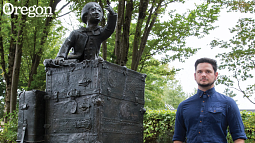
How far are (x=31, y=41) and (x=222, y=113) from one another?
1084 cm

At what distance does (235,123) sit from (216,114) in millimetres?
205

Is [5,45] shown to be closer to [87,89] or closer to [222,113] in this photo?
[87,89]

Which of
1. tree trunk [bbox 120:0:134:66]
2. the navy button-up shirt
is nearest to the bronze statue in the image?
the navy button-up shirt

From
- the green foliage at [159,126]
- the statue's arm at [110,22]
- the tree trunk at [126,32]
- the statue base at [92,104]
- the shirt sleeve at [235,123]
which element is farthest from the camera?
the tree trunk at [126,32]

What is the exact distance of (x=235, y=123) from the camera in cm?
278

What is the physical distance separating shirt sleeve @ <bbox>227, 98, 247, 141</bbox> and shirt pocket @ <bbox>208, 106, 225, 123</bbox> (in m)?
0.09

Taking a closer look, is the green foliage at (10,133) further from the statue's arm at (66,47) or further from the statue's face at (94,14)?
the statue's face at (94,14)

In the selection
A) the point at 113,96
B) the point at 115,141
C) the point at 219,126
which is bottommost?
the point at 115,141

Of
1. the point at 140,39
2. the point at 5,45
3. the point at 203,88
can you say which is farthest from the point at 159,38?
the point at 203,88

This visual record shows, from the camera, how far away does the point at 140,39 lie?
10.6m

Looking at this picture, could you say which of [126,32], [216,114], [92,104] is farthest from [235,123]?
[126,32]

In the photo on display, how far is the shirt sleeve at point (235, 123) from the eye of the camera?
2.73 meters

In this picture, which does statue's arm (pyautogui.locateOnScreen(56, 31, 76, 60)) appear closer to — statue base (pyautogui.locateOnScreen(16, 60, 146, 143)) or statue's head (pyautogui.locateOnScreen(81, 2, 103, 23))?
statue base (pyautogui.locateOnScreen(16, 60, 146, 143))

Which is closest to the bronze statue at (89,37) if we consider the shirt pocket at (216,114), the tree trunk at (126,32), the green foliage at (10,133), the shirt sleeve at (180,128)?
the shirt sleeve at (180,128)
